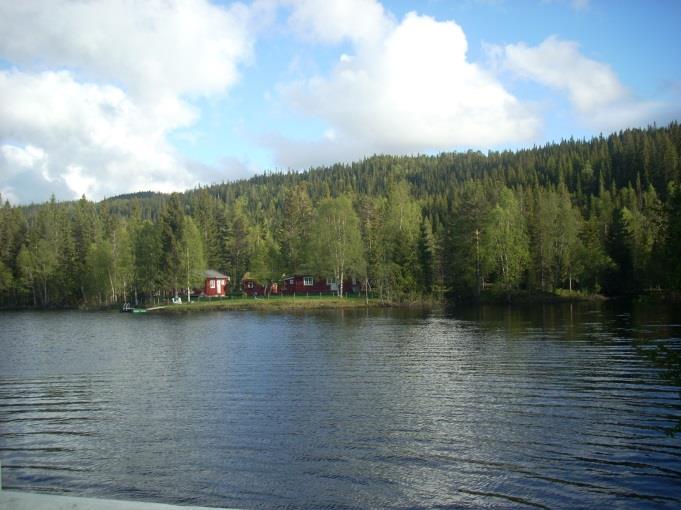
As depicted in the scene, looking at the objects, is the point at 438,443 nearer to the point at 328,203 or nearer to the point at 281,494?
the point at 281,494

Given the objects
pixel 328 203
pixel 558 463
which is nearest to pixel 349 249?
pixel 328 203

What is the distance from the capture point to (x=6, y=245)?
370 feet

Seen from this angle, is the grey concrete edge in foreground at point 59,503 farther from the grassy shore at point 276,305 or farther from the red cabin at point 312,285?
the red cabin at point 312,285

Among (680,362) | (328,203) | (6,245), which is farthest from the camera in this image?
(6,245)

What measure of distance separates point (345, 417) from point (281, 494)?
263 inches

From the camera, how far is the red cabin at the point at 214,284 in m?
102

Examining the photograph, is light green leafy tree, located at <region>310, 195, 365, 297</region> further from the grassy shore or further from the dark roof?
the dark roof

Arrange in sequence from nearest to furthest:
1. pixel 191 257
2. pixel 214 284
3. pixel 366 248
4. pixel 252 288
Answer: pixel 191 257 < pixel 366 248 < pixel 214 284 < pixel 252 288

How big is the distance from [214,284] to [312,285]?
17.5 meters

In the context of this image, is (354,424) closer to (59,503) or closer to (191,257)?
(59,503)

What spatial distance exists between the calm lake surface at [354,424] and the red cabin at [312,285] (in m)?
61.9

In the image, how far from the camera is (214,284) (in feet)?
336

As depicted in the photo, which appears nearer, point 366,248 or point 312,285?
point 366,248

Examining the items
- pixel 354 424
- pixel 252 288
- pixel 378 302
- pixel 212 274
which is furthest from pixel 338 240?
pixel 354 424
